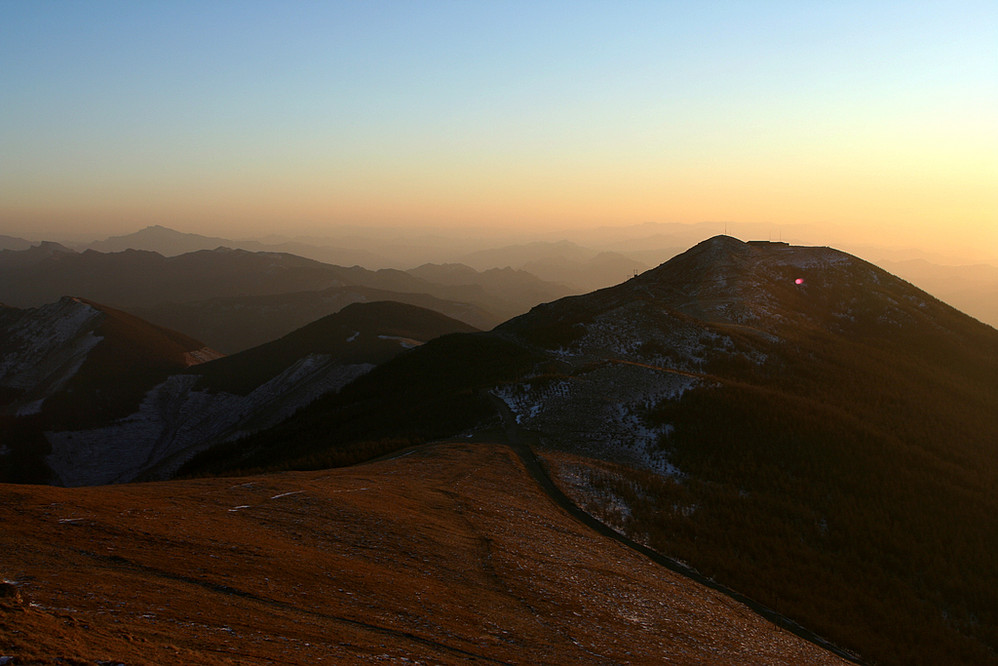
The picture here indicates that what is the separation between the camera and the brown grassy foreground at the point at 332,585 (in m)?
10.5

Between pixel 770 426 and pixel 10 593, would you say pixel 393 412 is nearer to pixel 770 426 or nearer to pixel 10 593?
pixel 770 426

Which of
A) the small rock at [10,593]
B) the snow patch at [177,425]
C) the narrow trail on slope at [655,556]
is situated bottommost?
the snow patch at [177,425]

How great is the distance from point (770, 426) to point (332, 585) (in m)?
36.6

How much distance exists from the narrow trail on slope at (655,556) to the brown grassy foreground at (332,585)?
4.05ft

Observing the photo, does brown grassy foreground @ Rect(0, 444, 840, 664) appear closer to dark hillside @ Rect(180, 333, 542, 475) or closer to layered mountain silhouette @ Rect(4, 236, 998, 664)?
layered mountain silhouette @ Rect(4, 236, 998, 664)

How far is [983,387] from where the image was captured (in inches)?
2235

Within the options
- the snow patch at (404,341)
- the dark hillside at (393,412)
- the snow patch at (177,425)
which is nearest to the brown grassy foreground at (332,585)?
the dark hillside at (393,412)

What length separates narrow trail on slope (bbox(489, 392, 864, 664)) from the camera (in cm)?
2253

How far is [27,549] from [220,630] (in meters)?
6.00

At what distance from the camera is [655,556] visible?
1045 inches

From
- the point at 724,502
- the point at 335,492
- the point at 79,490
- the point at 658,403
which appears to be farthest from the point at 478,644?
A: the point at 658,403

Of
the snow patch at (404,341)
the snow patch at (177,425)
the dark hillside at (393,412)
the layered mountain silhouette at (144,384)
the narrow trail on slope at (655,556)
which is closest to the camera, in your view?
the narrow trail on slope at (655,556)

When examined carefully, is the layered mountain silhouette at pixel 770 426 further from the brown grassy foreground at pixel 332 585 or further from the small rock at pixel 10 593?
the small rock at pixel 10 593

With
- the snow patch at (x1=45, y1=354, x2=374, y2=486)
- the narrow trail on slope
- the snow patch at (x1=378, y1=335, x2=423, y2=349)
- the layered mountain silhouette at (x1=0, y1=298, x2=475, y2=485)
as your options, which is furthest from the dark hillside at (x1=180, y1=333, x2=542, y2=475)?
the snow patch at (x1=378, y1=335, x2=423, y2=349)
